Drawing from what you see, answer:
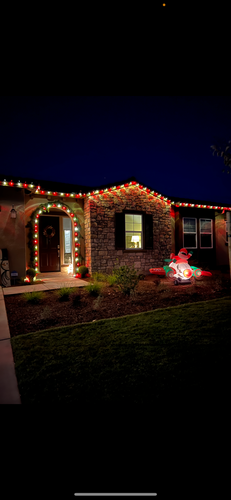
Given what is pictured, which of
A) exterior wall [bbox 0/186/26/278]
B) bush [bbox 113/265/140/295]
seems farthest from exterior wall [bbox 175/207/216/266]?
exterior wall [bbox 0/186/26/278]

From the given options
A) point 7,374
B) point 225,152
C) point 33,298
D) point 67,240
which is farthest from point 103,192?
point 7,374

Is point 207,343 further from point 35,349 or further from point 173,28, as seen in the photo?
point 173,28

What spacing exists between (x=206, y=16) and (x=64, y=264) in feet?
35.6

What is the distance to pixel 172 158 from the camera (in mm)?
35312

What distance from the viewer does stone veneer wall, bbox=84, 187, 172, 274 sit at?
8992 millimetres

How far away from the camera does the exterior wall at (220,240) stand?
523 inches

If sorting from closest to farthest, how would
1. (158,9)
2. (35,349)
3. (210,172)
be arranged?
(158,9) → (35,349) → (210,172)

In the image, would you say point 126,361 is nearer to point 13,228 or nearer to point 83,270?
point 83,270

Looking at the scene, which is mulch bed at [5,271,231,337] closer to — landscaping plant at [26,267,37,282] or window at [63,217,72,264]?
landscaping plant at [26,267,37,282]

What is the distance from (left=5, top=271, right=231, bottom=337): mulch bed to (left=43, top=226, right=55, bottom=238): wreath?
4831mm

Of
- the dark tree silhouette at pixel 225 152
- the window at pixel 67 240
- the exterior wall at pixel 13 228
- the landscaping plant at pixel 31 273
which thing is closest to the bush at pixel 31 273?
the landscaping plant at pixel 31 273

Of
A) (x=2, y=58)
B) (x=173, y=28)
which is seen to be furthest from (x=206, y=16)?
(x=2, y=58)

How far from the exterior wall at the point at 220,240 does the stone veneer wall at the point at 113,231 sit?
429 centimetres

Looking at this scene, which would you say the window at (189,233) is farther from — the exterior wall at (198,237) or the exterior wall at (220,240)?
the exterior wall at (220,240)
